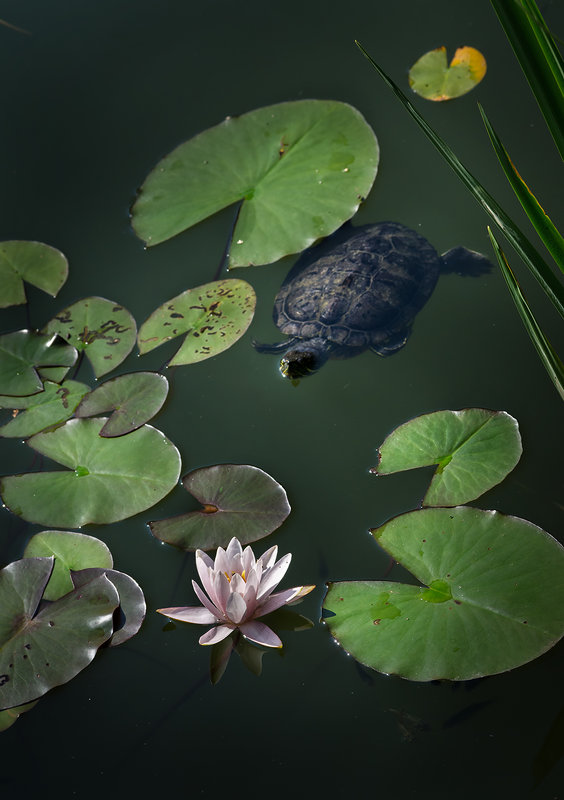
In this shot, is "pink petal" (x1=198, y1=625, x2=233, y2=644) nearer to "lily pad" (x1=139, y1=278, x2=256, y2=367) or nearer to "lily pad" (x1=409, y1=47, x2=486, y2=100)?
"lily pad" (x1=139, y1=278, x2=256, y2=367)

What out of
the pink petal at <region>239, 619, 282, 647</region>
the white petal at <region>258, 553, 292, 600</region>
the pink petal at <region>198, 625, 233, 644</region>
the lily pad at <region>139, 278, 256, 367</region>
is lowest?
the pink petal at <region>239, 619, 282, 647</region>

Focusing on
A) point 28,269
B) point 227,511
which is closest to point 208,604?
point 227,511

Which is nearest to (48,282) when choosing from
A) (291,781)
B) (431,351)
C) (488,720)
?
(431,351)

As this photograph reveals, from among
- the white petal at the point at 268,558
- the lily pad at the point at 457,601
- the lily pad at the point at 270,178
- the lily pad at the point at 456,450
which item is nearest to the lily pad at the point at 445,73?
the lily pad at the point at 270,178

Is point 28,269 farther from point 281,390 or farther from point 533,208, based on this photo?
point 533,208

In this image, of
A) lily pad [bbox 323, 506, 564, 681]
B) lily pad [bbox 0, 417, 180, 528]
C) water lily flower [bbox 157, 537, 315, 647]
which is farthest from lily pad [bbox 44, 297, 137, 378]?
lily pad [bbox 323, 506, 564, 681]
